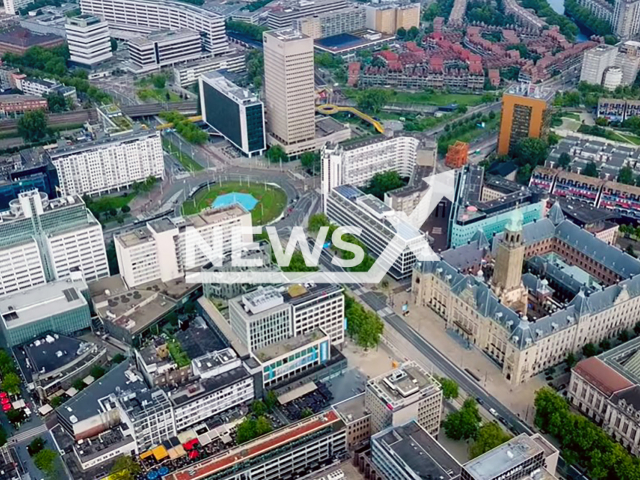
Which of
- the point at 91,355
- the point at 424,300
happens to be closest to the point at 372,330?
the point at 424,300

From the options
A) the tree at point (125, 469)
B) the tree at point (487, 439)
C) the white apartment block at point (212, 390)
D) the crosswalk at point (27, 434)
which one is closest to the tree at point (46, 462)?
the crosswalk at point (27, 434)

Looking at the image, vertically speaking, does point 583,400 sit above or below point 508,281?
below

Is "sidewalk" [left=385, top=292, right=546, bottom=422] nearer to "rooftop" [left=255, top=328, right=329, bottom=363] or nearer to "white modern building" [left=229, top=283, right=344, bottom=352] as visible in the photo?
"white modern building" [left=229, top=283, right=344, bottom=352]

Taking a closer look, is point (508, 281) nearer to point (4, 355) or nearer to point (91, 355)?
point (91, 355)

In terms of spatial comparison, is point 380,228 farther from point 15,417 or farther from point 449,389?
point 15,417

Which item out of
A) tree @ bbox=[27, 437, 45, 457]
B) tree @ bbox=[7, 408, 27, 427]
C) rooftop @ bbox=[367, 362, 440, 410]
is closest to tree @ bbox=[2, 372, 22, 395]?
tree @ bbox=[7, 408, 27, 427]

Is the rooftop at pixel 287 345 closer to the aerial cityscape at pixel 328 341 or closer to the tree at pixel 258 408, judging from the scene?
the aerial cityscape at pixel 328 341

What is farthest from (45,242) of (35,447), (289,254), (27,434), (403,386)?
(403,386)
